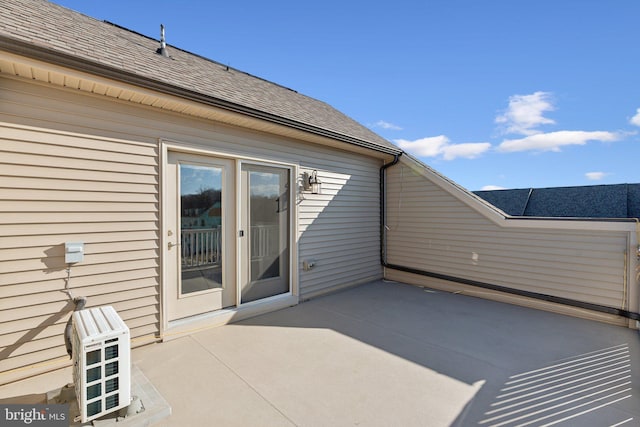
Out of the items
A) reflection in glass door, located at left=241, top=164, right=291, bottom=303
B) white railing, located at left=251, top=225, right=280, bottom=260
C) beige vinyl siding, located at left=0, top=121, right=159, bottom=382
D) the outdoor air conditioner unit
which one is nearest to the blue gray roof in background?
reflection in glass door, located at left=241, top=164, right=291, bottom=303

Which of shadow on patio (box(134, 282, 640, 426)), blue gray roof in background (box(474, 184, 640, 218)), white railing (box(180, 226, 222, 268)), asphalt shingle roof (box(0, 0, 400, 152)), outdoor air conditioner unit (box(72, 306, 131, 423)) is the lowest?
shadow on patio (box(134, 282, 640, 426))

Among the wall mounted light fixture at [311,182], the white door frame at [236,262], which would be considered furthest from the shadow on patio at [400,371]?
the wall mounted light fixture at [311,182]

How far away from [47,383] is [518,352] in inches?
171

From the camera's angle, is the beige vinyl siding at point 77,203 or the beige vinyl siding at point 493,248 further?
the beige vinyl siding at point 493,248

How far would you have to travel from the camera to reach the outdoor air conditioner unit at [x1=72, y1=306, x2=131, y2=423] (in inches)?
67.3

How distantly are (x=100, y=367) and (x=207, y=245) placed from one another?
1.94 meters

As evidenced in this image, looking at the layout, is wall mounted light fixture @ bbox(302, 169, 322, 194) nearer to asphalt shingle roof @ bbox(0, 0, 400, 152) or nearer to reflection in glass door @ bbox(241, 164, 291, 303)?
reflection in glass door @ bbox(241, 164, 291, 303)

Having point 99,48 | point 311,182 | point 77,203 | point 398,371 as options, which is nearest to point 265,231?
point 311,182

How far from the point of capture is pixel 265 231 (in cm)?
423

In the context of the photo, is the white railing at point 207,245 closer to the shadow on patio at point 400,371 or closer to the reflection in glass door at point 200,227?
the reflection in glass door at point 200,227

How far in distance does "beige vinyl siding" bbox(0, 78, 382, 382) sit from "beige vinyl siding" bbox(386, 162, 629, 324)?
3716 millimetres

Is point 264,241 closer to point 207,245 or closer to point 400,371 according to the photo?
point 207,245

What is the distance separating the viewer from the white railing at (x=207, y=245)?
3426 millimetres

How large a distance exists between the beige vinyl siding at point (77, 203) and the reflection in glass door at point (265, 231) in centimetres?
60
